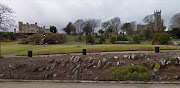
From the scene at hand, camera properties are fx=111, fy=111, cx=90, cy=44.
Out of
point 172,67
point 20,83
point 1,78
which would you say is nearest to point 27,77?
point 20,83

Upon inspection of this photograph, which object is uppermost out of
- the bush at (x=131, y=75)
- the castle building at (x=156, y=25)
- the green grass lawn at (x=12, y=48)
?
the castle building at (x=156, y=25)

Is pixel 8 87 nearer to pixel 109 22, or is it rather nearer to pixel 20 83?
pixel 20 83

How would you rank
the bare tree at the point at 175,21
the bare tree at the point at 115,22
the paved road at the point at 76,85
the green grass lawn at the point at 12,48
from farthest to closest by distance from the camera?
the bare tree at the point at 115,22
the bare tree at the point at 175,21
the green grass lawn at the point at 12,48
the paved road at the point at 76,85

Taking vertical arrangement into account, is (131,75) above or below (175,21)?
below

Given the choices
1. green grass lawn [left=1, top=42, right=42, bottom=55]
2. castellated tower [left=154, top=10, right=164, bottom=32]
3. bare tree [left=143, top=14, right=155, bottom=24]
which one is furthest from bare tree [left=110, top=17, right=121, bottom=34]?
green grass lawn [left=1, top=42, right=42, bottom=55]

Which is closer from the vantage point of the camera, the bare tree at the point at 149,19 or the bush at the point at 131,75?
the bush at the point at 131,75

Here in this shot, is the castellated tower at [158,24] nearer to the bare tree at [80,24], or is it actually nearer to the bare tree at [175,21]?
the bare tree at [175,21]

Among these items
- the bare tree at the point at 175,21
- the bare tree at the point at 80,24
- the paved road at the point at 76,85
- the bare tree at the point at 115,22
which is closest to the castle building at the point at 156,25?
the bare tree at the point at 175,21

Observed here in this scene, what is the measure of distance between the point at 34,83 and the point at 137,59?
24.1ft

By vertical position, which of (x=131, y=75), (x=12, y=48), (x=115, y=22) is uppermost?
(x=115, y=22)

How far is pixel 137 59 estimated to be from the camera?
880cm

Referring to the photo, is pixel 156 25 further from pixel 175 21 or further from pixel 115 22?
pixel 115 22

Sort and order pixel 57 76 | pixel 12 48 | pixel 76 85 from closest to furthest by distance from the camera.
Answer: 1. pixel 76 85
2. pixel 57 76
3. pixel 12 48

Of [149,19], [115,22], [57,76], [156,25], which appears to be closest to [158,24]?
[156,25]
